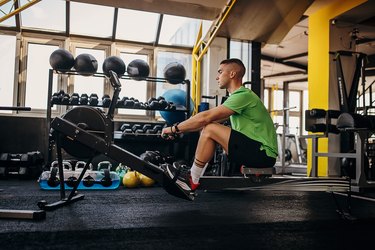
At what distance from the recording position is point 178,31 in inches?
249

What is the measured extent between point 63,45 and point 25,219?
4.38m

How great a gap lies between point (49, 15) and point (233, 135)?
15.5ft

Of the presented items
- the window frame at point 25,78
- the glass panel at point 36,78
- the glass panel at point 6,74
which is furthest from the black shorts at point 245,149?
the glass panel at point 6,74

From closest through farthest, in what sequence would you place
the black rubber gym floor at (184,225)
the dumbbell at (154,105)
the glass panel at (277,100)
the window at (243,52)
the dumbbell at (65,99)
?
the black rubber gym floor at (184,225), the dumbbell at (65,99), the dumbbell at (154,105), the window at (243,52), the glass panel at (277,100)

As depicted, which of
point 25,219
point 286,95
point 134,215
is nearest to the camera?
point 25,219

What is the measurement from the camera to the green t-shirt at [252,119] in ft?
7.25

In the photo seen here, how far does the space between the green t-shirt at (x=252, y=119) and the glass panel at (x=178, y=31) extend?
412 centimetres

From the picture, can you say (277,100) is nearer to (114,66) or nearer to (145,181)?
(114,66)

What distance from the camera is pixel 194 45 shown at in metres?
6.16

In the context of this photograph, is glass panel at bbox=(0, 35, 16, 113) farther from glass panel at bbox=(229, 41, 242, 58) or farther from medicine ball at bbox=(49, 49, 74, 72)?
glass panel at bbox=(229, 41, 242, 58)

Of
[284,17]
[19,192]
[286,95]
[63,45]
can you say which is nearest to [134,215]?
[19,192]

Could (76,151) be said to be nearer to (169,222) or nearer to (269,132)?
(169,222)

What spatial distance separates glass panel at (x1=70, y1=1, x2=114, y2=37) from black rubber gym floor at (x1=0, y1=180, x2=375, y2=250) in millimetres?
3596

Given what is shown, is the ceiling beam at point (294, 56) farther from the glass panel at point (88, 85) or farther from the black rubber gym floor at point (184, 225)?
the black rubber gym floor at point (184, 225)
